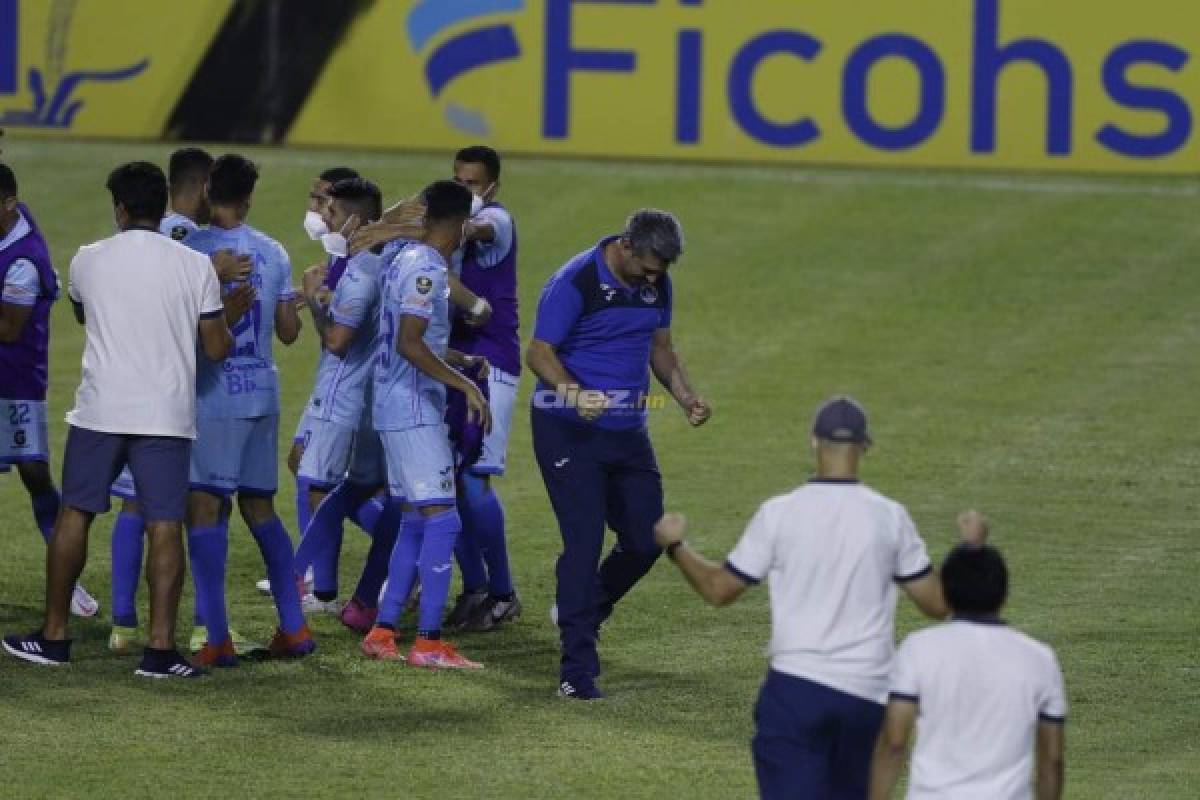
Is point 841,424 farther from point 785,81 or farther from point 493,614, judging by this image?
point 785,81

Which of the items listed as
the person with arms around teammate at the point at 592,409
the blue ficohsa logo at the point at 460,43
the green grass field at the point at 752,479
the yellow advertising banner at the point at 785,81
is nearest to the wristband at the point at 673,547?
the green grass field at the point at 752,479

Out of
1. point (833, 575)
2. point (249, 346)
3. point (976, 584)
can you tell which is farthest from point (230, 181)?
point (976, 584)

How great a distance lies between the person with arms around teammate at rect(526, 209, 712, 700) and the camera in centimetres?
983

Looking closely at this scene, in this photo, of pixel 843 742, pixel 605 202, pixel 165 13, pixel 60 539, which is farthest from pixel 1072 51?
pixel 843 742

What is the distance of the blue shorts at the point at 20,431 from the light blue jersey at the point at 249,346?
4.80 ft

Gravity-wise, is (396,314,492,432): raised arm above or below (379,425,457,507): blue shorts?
above

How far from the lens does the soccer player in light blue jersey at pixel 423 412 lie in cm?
1009

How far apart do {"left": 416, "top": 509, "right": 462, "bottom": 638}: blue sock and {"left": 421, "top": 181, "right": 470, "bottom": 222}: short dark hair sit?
1.20m

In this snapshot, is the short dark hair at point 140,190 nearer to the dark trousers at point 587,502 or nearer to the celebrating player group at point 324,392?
the celebrating player group at point 324,392

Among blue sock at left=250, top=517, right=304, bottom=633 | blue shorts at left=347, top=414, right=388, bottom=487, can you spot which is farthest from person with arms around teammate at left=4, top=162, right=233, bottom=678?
blue shorts at left=347, top=414, right=388, bottom=487

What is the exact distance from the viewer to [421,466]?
10.3m

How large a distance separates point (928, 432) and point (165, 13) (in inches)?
436

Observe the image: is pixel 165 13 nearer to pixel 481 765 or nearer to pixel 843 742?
pixel 481 765

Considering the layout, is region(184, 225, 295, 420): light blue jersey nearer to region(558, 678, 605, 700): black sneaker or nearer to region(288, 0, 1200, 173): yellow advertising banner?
region(558, 678, 605, 700): black sneaker
